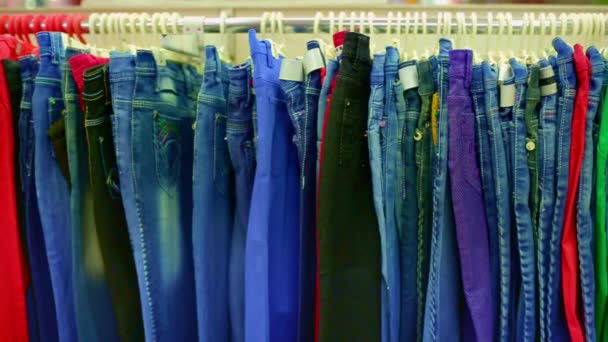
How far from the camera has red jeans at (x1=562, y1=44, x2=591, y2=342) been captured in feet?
1.69

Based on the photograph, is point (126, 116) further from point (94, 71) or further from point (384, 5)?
point (384, 5)

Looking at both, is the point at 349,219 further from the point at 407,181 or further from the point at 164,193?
the point at 164,193

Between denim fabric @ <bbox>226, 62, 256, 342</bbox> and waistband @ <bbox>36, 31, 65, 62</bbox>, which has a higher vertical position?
waistband @ <bbox>36, 31, 65, 62</bbox>

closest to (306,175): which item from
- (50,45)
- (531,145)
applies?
(531,145)

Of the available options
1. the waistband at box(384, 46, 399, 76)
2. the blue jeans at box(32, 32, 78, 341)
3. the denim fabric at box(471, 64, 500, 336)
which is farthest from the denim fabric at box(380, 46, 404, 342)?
the blue jeans at box(32, 32, 78, 341)

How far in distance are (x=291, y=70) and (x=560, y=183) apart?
39 centimetres

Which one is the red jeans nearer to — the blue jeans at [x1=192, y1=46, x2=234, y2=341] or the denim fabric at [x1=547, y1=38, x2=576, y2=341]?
the denim fabric at [x1=547, y1=38, x2=576, y2=341]

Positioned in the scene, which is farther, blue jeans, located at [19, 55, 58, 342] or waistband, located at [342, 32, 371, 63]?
blue jeans, located at [19, 55, 58, 342]

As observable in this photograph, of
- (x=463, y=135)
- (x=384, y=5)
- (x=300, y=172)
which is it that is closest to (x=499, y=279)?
(x=463, y=135)

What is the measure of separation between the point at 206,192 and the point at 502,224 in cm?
41

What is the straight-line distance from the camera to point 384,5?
→ 0.99 m

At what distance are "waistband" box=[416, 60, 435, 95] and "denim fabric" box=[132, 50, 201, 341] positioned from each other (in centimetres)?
36

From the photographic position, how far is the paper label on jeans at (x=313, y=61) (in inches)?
21.8

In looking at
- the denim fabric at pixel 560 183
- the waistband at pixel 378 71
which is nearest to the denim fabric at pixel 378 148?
the waistband at pixel 378 71
